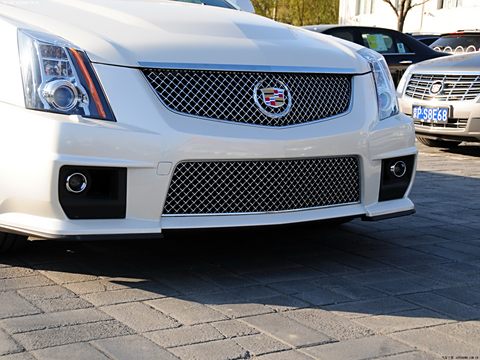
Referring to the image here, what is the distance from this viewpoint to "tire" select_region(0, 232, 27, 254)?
394 cm

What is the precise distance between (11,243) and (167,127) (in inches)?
40.4

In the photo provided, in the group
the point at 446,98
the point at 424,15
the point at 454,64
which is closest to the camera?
the point at 446,98

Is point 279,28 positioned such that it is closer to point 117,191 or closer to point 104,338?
point 117,191

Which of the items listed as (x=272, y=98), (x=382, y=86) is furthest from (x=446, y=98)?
(x=272, y=98)

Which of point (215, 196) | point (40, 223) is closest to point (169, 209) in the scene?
point (215, 196)

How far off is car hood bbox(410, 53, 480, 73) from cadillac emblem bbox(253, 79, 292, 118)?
17.5 ft

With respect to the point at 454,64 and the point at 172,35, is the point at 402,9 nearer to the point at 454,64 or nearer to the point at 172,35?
the point at 454,64

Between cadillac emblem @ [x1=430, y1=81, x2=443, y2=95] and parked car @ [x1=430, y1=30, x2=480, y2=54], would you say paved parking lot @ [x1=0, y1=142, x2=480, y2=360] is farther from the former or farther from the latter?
parked car @ [x1=430, y1=30, x2=480, y2=54]

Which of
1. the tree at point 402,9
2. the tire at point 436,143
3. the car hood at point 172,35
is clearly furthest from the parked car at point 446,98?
the tree at point 402,9

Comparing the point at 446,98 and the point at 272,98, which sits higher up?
the point at 272,98

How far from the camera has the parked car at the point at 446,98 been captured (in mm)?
8484

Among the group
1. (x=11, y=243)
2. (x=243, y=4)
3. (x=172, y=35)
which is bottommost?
(x=11, y=243)

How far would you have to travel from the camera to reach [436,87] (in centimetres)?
884

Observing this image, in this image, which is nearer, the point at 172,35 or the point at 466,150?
the point at 172,35
